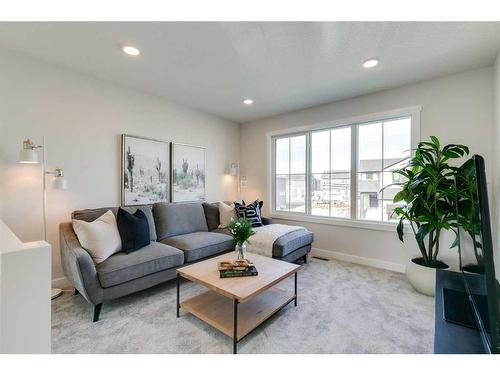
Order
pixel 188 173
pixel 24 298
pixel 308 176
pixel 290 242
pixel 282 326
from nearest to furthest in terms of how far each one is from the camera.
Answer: pixel 24 298 → pixel 282 326 → pixel 290 242 → pixel 188 173 → pixel 308 176

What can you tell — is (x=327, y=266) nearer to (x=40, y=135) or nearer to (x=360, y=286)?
(x=360, y=286)

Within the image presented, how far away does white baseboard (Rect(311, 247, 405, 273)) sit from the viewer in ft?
9.66

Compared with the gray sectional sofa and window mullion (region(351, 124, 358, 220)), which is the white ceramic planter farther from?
the gray sectional sofa

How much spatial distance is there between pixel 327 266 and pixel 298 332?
62.5 inches

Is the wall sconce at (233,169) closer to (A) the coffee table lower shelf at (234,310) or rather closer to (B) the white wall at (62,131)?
(B) the white wall at (62,131)

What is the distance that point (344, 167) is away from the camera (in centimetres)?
345

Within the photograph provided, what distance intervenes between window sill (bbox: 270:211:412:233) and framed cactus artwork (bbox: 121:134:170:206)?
2069 millimetres

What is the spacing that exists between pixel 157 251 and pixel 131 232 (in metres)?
0.34

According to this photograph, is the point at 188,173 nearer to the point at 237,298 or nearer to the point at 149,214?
the point at 149,214

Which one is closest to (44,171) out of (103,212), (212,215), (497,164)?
(103,212)

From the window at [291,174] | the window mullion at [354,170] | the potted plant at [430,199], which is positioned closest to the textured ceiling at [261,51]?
the window mullion at [354,170]

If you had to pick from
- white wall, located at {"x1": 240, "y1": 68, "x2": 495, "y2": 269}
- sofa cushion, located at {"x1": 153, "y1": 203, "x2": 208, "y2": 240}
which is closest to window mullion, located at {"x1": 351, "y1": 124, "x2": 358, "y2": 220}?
white wall, located at {"x1": 240, "y1": 68, "x2": 495, "y2": 269}

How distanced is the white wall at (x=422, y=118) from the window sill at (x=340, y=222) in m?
0.06
